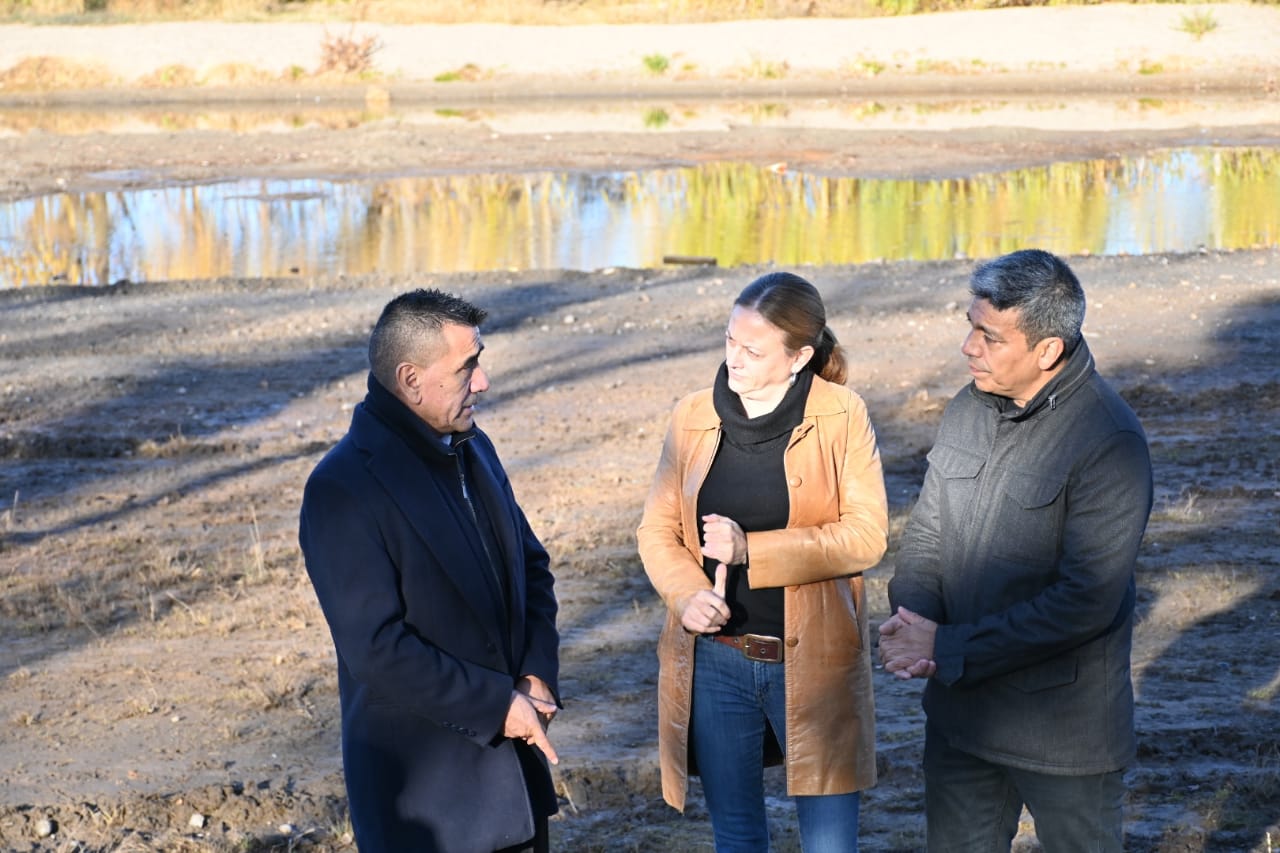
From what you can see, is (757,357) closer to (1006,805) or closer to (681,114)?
(1006,805)

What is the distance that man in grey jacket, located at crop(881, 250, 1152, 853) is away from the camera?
11.3 ft

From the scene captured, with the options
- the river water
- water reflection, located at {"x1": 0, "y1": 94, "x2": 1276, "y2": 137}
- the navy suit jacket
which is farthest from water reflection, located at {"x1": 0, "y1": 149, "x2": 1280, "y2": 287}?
the navy suit jacket

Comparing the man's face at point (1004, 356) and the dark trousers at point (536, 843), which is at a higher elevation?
the man's face at point (1004, 356)

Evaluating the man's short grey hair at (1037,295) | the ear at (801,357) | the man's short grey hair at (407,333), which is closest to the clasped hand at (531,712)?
the man's short grey hair at (407,333)

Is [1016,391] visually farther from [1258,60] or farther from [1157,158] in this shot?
[1258,60]

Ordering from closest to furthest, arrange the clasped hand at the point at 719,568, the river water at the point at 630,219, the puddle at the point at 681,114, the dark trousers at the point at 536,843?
the dark trousers at the point at 536,843 → the clasped hand at the point at 719,568 → the river water at the point at 630,219 → the puddle at the point at 681,114

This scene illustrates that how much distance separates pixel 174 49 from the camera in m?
41.3

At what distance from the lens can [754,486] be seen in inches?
155

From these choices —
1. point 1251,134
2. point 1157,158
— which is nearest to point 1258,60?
point 1251,134

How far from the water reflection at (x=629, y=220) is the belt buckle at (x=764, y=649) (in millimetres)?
13426

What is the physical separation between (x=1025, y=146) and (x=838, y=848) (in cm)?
2347

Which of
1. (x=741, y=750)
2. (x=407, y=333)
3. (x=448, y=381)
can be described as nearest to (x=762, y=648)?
(x=741, y=750)

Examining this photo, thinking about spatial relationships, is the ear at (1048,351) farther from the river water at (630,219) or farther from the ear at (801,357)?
the river water at (630,219)

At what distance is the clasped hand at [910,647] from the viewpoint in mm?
3623
